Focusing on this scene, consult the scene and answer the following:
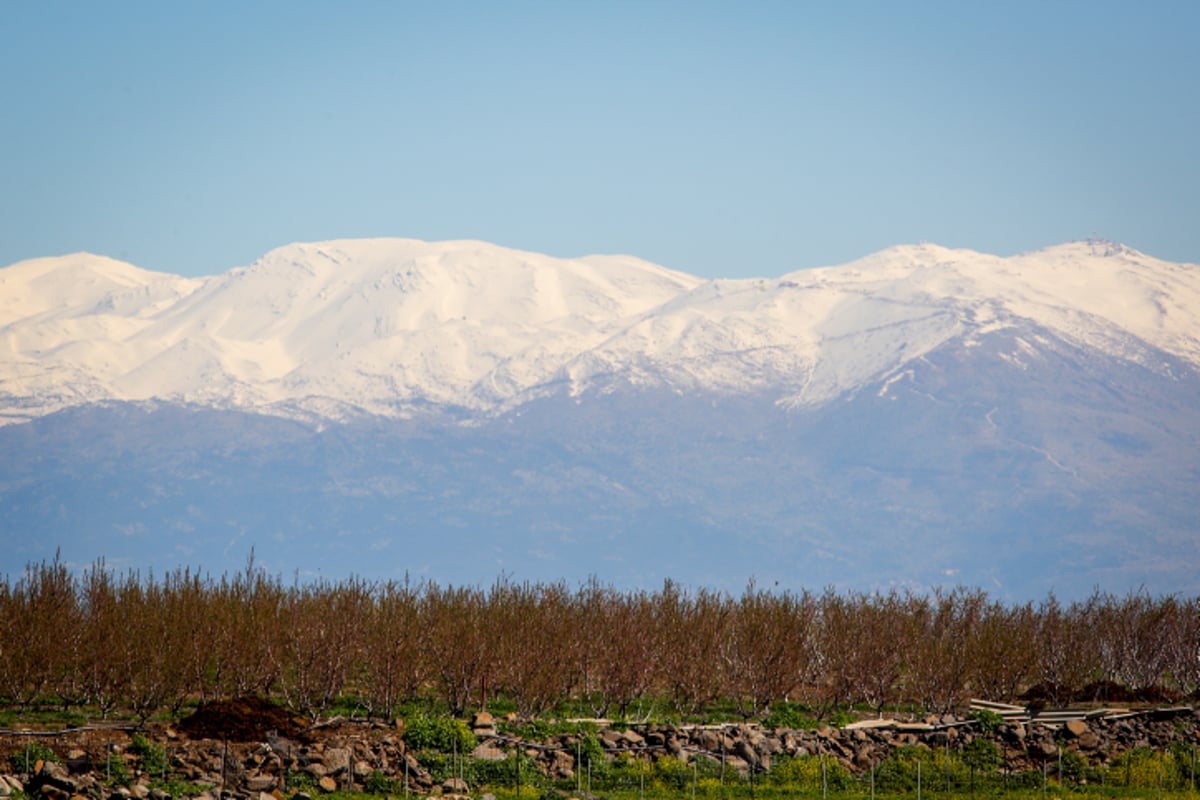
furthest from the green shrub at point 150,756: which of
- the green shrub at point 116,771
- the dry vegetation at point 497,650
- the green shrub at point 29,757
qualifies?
the dry vegetation at point 497,650

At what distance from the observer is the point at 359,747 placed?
30438 mm

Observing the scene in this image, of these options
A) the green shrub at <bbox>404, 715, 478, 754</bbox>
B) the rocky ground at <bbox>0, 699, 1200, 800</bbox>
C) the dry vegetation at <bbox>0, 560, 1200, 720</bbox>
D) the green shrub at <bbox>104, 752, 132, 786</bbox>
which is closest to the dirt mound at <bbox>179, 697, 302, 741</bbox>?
the rocky ground at <bbox>0, 699, 1200, 800</bbox>

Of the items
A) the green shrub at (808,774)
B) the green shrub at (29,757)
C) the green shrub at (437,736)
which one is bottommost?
the green shrub at (808,774)

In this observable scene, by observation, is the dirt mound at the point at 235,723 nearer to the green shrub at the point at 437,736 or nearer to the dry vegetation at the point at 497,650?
the green shrub at the point at 437,736

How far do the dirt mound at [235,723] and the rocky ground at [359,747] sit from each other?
0.10 feet

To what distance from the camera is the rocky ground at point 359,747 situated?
1083 inches

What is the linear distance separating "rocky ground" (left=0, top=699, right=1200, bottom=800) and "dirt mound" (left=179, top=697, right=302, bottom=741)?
3 centimetres

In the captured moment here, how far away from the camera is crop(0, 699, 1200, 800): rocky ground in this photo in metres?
27.5

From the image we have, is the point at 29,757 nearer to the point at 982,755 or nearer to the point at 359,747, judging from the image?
the point at 359,747

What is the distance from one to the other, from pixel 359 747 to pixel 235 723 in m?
3.36

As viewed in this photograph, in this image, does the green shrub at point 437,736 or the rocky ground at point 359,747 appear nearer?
the rocky ground at point 359,747

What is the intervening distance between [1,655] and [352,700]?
9741 millimetres

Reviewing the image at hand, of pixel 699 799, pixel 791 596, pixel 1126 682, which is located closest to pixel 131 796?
pixel 699 799

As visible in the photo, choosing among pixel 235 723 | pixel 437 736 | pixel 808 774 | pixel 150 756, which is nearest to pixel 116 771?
pixel 150 756
